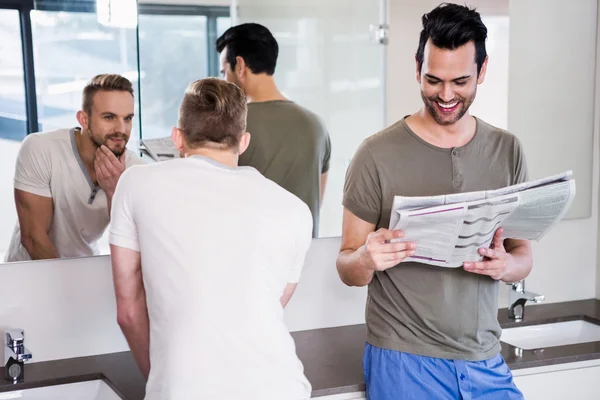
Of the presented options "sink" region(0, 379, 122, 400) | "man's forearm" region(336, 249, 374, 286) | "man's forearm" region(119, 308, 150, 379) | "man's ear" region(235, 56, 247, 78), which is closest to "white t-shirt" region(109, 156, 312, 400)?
"man's forearm" region(119, 308, 150, 379)

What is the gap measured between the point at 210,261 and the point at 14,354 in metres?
0.89

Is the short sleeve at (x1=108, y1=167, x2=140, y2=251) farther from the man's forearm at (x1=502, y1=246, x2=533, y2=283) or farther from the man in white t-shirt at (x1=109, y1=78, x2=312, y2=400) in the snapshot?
the man's forearm at (x1=502, y1=246, x2=533, y2=283)

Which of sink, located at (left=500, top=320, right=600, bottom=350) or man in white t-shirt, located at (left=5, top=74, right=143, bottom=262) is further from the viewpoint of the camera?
sink, located at (left=500, top=320, right=600, bottom=350)

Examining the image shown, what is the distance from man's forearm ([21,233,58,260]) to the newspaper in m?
0.37

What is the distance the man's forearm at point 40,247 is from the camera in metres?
2.20

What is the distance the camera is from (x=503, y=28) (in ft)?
9.06

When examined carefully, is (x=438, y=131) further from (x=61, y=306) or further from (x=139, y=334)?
(x=61, y=306)

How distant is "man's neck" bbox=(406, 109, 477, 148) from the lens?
194 cm

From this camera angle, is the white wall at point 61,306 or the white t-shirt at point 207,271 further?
the white wall at point 61,306

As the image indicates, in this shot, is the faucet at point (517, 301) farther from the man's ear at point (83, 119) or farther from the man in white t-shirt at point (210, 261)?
the man's ear at point (83, 119)

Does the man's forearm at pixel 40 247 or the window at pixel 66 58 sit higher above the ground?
the window at pixel 66 58

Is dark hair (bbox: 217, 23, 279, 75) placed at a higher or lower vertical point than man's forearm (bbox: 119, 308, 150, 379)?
higher

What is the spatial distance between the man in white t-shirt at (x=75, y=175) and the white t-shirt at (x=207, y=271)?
2.19ft

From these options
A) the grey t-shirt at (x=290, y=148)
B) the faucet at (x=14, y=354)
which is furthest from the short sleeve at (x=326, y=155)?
the faucet at (x=14, y=354)
